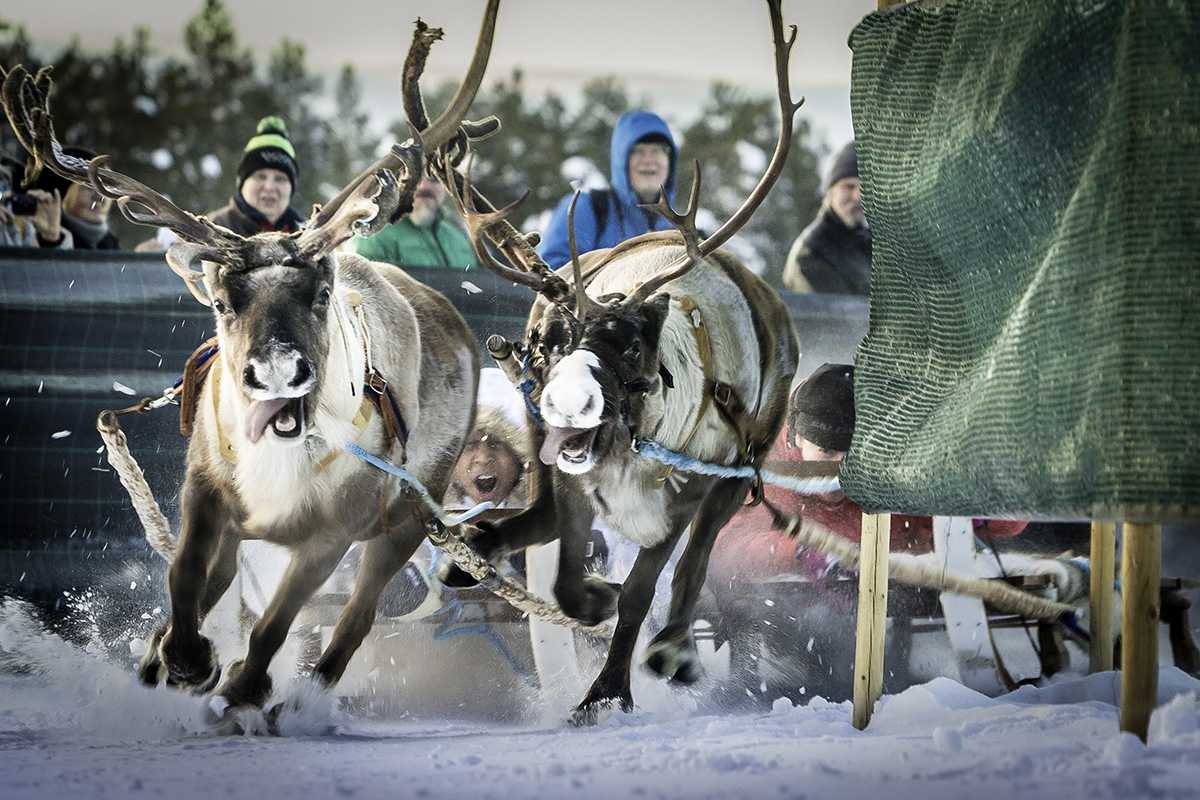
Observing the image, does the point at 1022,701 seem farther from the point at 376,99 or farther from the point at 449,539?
the point at 376,99

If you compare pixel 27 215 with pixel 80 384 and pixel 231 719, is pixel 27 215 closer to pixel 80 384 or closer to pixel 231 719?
pixel 80 384

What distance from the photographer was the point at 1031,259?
10.4ft

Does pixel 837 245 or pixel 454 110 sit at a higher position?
pixel 454 110

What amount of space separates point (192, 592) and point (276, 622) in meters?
0.24

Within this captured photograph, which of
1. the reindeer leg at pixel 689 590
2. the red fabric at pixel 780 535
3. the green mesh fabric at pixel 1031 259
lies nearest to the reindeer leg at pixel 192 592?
the reindeer leg at pixel 689 590

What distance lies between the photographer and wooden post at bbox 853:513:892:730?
3852 millimetres

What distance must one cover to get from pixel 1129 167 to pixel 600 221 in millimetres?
1925

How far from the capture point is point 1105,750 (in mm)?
2965

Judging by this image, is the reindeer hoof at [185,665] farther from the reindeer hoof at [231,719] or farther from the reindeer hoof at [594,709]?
the reindeer hoof at [594,709]

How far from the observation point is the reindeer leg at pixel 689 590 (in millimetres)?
4297

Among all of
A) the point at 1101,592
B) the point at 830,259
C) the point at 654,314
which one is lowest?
the point at 1101,592

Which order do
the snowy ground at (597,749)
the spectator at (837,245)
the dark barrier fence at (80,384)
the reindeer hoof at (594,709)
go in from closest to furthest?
1. the snowy ground at (597,749)
2. the dark barrier fence at (80,384)
3. the reindeer hoof at (594,709)
4. the spectator at (837,245)

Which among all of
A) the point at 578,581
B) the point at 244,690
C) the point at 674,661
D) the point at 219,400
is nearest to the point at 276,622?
the point at 244,690

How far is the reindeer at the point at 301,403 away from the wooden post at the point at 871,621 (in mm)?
1246
